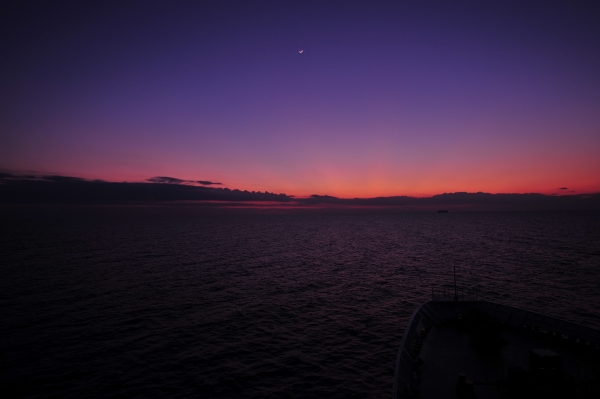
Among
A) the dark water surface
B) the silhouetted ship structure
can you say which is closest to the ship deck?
the silhouetted ship structure

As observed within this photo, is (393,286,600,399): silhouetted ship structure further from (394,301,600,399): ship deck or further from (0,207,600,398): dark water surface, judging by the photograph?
(0,207,600,398): dark water surface

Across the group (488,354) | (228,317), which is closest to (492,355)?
(488,354)

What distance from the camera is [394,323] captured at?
41.2 meters

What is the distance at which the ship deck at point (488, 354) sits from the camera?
2011cm

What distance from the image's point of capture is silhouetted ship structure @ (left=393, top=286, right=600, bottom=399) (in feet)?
64.5

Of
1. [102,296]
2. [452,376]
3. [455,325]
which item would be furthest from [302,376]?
[102,296]

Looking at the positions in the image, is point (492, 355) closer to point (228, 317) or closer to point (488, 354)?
point (488, 354)

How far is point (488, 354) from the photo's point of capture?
1014 inches

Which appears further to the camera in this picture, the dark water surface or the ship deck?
the dark water surface

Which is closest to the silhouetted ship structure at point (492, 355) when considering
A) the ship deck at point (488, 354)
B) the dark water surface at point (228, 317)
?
the ship deck at point (488, 354)

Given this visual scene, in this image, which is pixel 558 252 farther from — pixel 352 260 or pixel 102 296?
pixel 102 296

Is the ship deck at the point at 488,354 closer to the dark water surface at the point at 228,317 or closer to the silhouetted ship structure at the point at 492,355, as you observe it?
the silhouetted ship structure at the point at 492,355

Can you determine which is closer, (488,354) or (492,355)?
(492,355)

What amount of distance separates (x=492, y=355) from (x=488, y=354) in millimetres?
289
